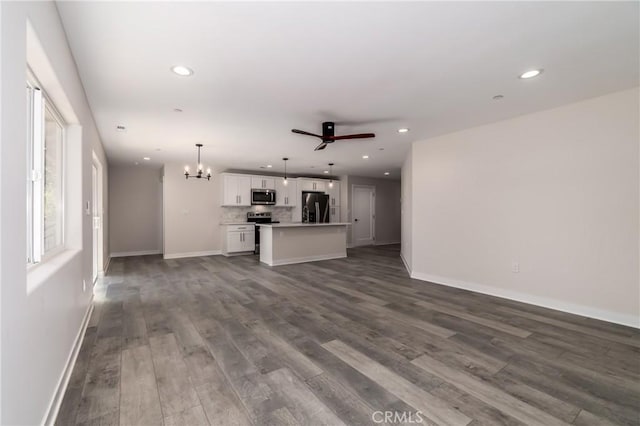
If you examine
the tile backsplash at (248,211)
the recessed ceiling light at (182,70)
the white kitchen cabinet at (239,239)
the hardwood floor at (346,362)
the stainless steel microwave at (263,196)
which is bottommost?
the hardwood floor at (346,362)

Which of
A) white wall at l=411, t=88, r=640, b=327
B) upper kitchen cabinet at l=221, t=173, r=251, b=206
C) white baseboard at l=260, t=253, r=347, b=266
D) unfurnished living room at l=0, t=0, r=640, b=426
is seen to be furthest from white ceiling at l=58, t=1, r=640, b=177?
upper kitchen cabinet at l=221, t=173, r=251, b=206

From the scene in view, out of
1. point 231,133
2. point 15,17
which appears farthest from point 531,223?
point 15,17

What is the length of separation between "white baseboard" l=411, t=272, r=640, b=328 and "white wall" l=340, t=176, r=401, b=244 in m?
5.43

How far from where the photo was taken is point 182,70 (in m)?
2.59

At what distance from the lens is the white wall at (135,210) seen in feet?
25.1

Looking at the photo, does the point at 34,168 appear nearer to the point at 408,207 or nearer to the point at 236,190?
the point at 408,207

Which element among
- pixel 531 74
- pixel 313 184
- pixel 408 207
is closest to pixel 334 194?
pixel 313 184

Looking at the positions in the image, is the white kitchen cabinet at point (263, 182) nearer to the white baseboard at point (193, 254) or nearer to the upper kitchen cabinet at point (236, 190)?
the upper kitchen cabinet at point (236, 190)

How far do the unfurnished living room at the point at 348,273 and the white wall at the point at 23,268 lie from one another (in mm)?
16

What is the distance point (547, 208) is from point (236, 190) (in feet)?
22.7

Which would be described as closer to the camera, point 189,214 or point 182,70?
point 182,70

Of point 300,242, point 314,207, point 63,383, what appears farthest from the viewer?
point 314,207

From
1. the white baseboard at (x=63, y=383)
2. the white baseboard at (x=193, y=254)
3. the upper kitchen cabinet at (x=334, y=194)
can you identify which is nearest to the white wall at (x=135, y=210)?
the white baseboard at (x=193, y=254)

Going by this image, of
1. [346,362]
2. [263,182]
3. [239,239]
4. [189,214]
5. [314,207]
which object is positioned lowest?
[346,362]
